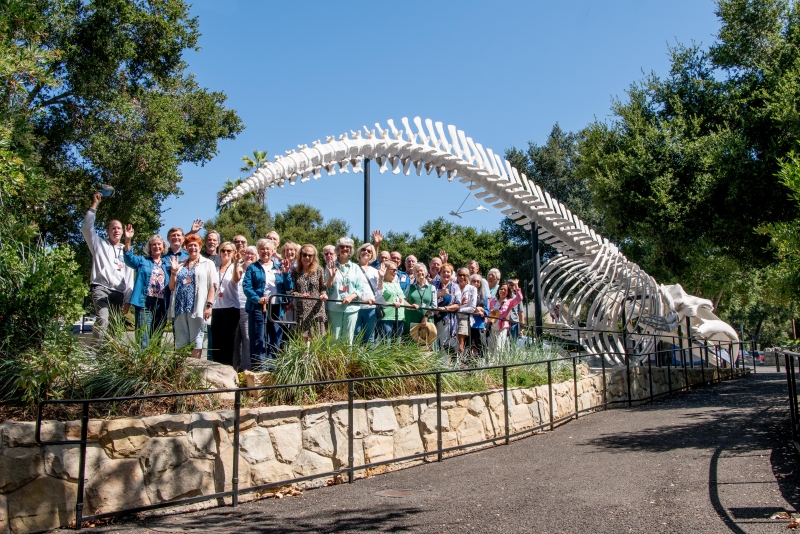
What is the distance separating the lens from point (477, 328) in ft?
36.7

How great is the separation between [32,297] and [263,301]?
9.29 feet

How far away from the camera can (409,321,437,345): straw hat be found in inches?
377

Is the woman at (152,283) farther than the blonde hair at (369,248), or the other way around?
the blonde hair at (369,248)

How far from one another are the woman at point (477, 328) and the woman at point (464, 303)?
91 mm

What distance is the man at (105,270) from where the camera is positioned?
817cm

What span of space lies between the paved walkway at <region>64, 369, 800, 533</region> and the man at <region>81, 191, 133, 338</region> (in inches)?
140

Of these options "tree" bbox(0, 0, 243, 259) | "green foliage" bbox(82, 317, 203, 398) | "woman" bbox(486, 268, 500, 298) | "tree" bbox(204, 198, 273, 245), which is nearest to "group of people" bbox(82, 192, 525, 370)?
"green foliage" bbox(82, 317, 203, 398)

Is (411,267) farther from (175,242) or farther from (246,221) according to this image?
(246,221)

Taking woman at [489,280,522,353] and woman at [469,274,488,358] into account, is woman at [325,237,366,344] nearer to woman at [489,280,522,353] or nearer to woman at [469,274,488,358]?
woman at [469,274,488,358]

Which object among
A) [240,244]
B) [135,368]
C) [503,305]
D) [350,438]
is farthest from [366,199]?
[135,368]

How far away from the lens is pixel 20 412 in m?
5.49

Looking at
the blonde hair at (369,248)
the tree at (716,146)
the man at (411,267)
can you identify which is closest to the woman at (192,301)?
the blonde hair at (369,248)

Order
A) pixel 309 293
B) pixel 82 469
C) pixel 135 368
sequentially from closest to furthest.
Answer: pixel 82 469 → pixel 135 368 → pixel 309 293

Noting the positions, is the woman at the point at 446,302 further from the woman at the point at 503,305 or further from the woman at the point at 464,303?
the woman at the point at 503,305
